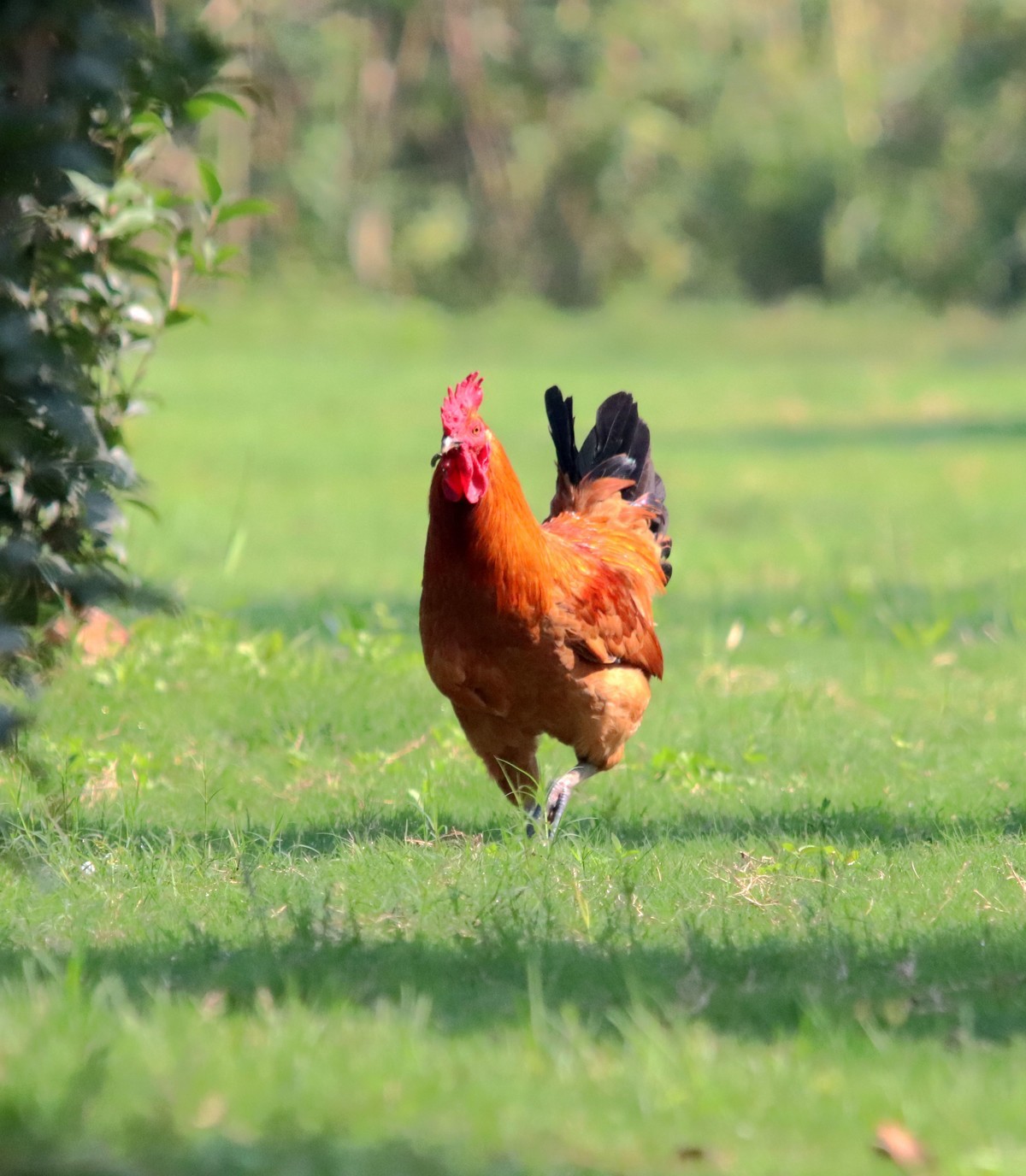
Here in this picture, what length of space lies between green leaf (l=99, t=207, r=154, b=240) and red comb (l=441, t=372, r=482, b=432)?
4.80 feet

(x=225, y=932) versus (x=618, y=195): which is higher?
(x=618, y=195)

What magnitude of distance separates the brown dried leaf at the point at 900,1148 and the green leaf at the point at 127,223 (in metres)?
4.35

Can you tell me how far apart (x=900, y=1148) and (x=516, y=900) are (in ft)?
5.79

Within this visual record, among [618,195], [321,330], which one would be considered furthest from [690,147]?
[321,330]

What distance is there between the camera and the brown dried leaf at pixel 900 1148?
319cm

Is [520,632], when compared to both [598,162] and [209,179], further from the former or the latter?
[598,162]

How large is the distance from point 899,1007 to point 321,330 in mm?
29325

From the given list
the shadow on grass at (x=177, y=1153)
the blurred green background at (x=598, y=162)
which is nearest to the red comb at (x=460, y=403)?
the shadow on grass at (x=177, y=1153)

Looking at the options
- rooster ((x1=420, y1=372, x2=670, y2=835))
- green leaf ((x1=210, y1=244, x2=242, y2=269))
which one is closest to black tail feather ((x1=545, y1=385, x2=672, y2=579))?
rooster ((x1=420, y1=372, x2=670, y2=835))

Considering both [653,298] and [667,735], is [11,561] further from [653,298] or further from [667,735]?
[653,298]

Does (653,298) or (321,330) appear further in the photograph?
(653,298)

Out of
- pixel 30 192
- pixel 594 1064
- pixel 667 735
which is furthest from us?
pixel 667 735

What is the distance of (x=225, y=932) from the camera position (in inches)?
181

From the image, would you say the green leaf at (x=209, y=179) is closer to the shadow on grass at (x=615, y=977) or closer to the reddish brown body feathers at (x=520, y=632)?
the reddish brown body feathers at (x=520, y=632)
